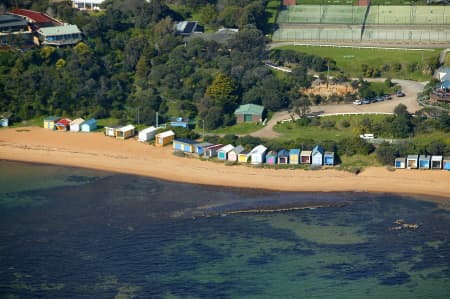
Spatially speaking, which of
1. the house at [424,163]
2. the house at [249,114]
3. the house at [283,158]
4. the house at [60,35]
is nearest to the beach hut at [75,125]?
the house at [249,114]

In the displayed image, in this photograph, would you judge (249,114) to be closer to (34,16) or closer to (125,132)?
(125,132)

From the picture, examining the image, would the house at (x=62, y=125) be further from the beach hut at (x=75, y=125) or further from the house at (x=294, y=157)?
the house at (x=294, y=157)

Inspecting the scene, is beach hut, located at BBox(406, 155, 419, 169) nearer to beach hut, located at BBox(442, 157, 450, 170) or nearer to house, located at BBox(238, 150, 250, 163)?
beach hut, located at BBox(442, 157, 450, 170)

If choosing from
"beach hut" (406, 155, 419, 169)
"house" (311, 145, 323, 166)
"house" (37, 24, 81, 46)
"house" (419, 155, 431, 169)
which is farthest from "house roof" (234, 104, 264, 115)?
"house" (37, 24, 81, 46)

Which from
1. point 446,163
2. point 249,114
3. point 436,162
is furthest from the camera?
point 249,114

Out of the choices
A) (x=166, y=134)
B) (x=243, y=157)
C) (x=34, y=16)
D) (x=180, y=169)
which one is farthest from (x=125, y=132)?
(x=34, y=16)
